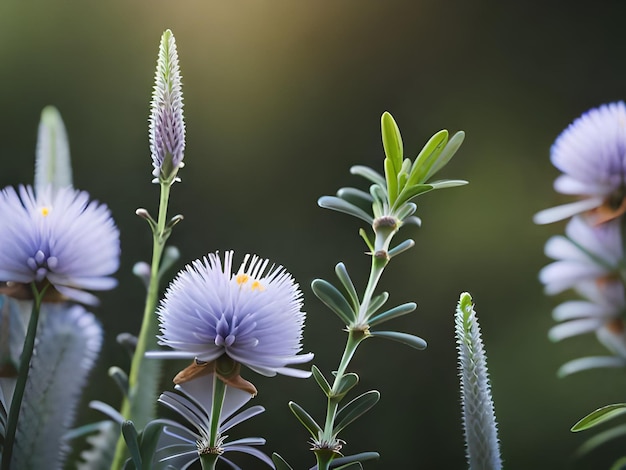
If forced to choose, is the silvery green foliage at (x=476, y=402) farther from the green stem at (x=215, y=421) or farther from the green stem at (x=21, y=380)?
the green stem at (x=21, y=380)

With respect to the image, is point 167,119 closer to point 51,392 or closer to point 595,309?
point 51,392

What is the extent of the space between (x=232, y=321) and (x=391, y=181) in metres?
0.18

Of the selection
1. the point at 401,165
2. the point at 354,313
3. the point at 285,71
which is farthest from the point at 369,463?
the point at 285,71

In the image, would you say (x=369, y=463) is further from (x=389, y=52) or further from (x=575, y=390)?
(x=389, y=52)

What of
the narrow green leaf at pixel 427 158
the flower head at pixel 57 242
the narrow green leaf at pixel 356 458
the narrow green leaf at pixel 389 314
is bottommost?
the narrow green leaf at pixel 356 458

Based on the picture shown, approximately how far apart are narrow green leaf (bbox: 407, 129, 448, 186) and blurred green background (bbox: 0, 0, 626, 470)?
16cm

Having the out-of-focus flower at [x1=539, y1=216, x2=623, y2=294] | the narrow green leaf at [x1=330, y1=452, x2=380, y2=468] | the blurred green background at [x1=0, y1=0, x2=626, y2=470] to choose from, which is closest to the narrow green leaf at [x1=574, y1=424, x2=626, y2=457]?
the blurred green background at [x1=0, y1=0, x2=626, y2=470]

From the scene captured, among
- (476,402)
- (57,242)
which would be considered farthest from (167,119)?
(476,402)

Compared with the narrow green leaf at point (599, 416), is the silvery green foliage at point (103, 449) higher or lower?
lower

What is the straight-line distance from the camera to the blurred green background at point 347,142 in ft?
2.36

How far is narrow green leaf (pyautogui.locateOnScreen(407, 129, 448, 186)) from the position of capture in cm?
59

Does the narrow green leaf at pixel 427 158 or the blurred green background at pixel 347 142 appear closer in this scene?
the narrow green leaf at pixel 427 158

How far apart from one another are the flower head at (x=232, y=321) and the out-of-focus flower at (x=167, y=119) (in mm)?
100

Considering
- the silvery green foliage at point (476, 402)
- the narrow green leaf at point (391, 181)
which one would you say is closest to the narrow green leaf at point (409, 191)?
the narrow green leaf at point (391, 181)
